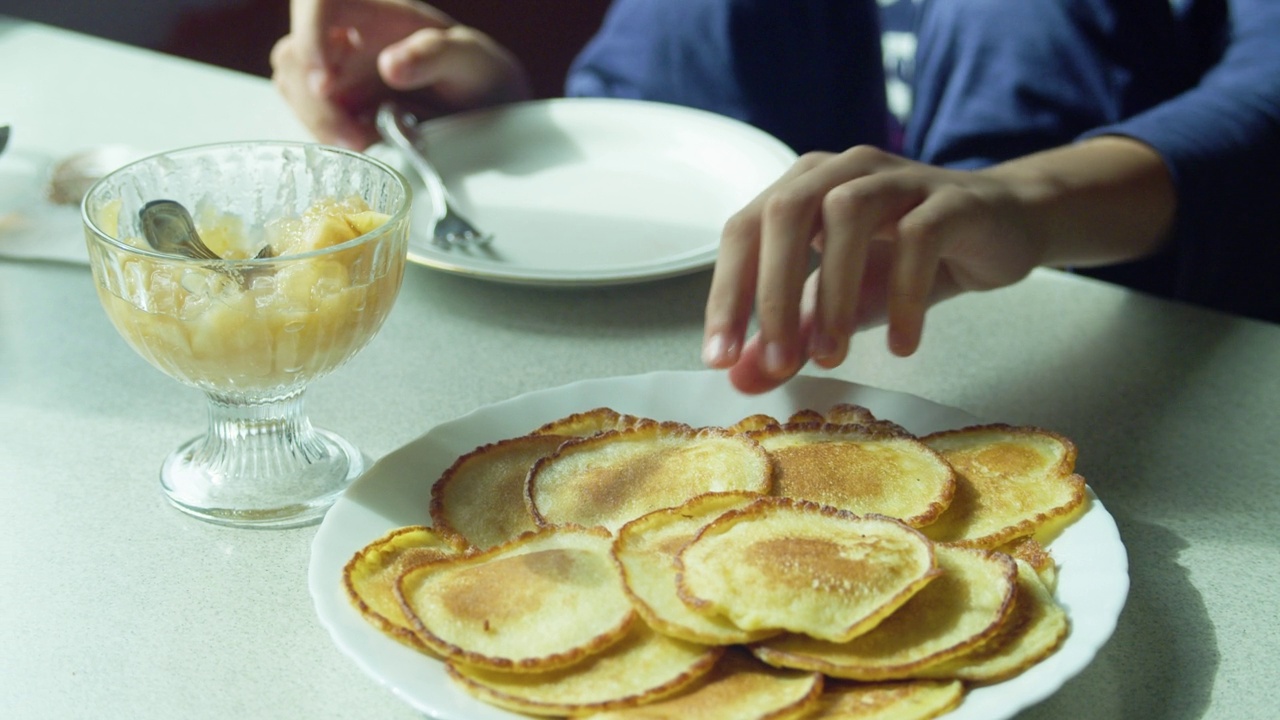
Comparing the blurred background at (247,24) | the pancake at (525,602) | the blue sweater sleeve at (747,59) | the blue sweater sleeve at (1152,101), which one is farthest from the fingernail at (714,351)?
the blurred background at (247,24)

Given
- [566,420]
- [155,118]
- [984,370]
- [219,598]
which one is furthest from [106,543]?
[155,118]

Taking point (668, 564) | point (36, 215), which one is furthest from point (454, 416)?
point (36, 215)

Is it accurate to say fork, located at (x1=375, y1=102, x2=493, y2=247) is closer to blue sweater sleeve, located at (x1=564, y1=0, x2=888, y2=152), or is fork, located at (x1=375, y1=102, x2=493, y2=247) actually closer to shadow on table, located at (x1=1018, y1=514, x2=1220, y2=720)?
blue sweater sleeve, located at (x1=564, y1=0, x2=888, y2=152)

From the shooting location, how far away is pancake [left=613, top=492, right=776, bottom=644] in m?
0.62

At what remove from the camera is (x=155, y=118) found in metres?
1.65

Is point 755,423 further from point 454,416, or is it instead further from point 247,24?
point 247,24

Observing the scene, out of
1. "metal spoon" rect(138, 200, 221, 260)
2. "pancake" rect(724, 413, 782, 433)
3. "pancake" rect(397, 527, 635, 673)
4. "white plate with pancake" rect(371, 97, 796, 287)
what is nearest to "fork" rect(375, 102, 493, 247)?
"white plate with pancake" rect(371, 97, 796, 287)

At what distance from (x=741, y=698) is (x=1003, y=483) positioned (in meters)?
0.30

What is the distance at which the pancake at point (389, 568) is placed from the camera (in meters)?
0.66

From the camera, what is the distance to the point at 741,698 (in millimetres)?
603

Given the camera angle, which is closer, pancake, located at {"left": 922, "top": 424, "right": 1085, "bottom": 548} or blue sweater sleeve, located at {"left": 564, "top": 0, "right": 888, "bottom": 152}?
pancake, located at {"left": 922, "top": 424, "right": 1085, "bottom": 548}

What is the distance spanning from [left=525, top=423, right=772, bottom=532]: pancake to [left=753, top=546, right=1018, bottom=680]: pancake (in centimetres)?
14

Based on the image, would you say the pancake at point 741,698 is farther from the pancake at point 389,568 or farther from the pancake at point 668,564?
the pancake at point 389,568

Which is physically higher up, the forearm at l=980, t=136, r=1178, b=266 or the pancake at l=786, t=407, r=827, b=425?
the forearm at l=980, t=136, r=1178, b=266
